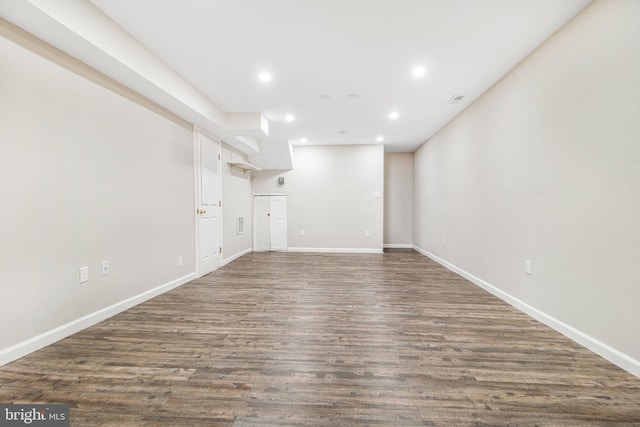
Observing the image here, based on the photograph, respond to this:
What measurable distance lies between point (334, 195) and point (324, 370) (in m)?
4.96

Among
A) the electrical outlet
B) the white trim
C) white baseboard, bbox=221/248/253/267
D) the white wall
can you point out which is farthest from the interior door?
the white wall

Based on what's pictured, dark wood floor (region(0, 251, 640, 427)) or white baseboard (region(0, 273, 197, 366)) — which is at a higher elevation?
white baseboard (region(0, 273, 197, 366))

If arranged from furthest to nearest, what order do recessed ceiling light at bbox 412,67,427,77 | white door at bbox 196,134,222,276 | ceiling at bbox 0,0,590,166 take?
white door at bbox 196,134,222,276 < recessed ceiling light at bbox 412,67,427,77 < ceiling at bbox 0,0,590,166

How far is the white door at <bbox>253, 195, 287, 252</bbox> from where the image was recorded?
21.3 ft

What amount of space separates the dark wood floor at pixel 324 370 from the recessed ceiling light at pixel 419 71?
2.64 meters

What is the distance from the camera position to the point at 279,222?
6496 millimetres

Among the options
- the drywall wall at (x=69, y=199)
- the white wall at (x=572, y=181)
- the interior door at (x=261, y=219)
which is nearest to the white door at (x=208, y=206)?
the drywall wall at (x=69, y=199)

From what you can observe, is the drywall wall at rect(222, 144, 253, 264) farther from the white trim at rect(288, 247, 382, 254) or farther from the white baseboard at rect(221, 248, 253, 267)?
the white trim at rect(288, 247, 382, 254)

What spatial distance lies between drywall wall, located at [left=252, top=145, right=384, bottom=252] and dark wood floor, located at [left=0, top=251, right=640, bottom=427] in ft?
11.5

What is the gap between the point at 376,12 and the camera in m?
1.97

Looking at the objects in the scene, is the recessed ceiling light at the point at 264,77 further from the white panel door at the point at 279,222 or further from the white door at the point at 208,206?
the white panel door at the point at 279,222

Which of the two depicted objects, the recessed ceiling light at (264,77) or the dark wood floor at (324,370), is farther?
the recessed ceiling light at (264,77)

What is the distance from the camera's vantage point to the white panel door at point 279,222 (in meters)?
6.48

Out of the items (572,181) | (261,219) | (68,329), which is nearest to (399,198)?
(261,219)
